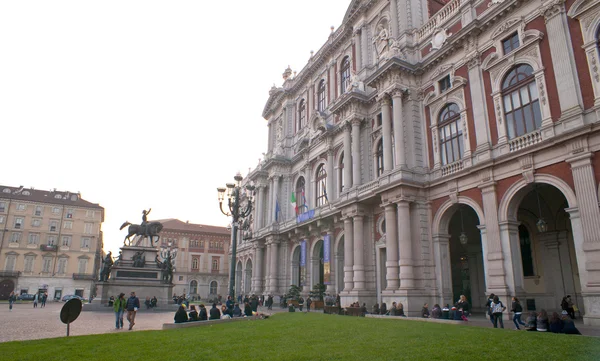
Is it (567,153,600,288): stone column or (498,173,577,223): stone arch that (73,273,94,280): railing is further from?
(567,153,600,288): stone column

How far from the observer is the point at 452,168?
23047mm

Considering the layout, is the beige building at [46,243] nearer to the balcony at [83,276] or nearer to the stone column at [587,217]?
the balcony at [83,276]

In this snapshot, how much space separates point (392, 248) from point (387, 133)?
7147 millimetres

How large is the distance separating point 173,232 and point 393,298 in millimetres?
62785

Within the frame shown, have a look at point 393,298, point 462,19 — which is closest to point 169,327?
point 393,298

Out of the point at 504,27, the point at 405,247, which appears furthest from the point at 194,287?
the point at 504,27

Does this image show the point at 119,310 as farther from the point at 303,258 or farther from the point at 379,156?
the point at 303,258

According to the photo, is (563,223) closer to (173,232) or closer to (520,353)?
(520,353)

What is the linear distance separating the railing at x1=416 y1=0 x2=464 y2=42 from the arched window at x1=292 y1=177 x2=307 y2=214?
59.8 feet

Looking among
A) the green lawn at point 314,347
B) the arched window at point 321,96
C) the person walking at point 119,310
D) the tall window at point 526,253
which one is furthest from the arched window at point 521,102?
the arched window at point 321,96

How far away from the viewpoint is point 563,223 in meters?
21.5

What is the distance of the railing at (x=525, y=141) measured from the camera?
61.0ft

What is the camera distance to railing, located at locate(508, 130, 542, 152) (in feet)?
61.0

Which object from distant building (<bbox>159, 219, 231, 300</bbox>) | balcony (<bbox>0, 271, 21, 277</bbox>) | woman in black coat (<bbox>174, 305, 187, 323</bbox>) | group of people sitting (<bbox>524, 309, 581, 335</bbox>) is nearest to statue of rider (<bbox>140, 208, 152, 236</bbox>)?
woman in black coat (<bbox>174, 305, 187, 323</bbox>)
